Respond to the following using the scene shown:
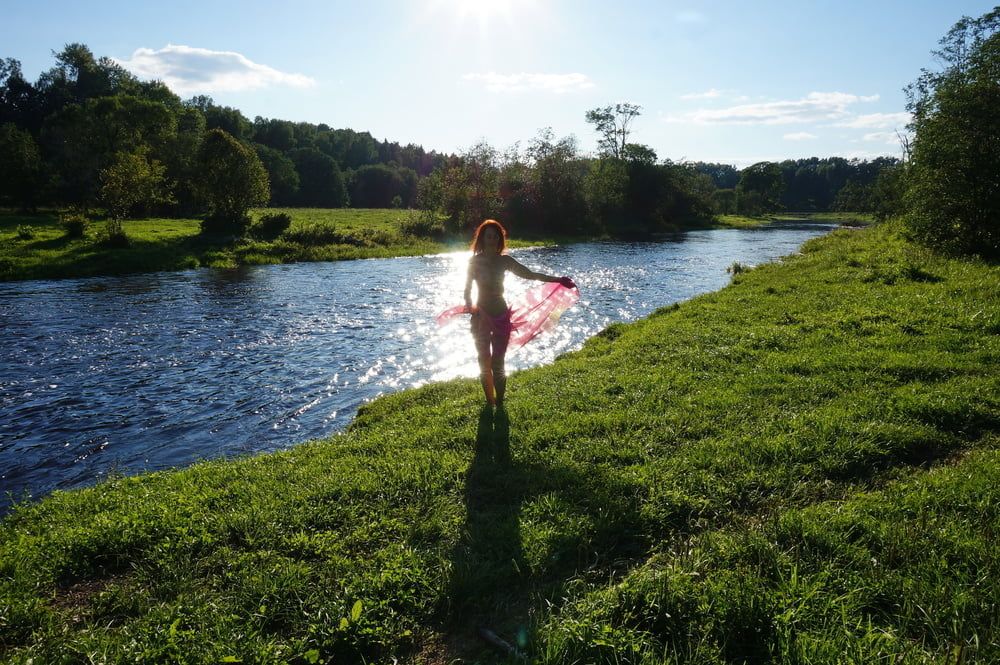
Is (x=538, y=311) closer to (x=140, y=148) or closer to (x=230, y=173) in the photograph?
(x=230, y=173)

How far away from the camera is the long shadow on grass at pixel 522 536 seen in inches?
180

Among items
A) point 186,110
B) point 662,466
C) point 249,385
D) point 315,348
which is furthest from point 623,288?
point 186,110

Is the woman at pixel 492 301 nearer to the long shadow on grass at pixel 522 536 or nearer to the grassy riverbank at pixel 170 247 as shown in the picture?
the long shadow on grass at pixel 522 536

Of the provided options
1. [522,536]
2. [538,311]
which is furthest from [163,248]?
[522,536]

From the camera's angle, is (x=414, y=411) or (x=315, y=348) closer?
(x=414, y=411)

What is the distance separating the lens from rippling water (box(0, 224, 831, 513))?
10.1 m

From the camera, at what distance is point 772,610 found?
4027 millimetres

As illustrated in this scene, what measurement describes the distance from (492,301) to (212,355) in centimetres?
1084

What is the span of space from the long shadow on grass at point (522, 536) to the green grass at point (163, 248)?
3396cm

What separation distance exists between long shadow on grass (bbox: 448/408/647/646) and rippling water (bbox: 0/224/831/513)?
538 centimetres

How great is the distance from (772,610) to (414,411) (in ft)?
22.7

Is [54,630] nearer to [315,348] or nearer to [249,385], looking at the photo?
[249,385]

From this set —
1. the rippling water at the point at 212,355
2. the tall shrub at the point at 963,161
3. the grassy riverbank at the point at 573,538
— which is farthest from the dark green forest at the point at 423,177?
the grassy riverbank at the point at 573,538

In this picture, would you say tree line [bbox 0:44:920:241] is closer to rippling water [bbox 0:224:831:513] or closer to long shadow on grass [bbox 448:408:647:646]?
rippling water [bbox 0:224:831:513]
